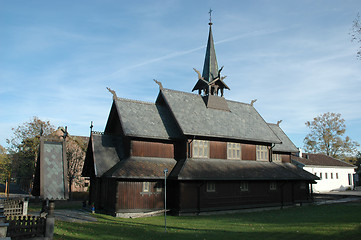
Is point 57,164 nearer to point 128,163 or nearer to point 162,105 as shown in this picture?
point 128,163

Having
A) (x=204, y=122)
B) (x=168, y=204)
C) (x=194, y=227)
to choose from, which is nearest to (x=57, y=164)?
(x=194, y=227)

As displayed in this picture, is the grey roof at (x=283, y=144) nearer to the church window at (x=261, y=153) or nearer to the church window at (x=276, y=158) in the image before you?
the church window at (x=276, y=158)

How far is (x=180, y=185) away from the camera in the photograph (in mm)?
23234

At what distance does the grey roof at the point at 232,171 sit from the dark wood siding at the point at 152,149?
189 cm

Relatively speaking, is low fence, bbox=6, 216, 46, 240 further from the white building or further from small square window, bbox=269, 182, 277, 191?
the white building

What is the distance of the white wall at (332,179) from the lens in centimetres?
4772

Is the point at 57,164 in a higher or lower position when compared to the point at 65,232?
higher

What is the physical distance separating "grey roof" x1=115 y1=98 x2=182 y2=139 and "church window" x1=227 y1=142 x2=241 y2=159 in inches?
207

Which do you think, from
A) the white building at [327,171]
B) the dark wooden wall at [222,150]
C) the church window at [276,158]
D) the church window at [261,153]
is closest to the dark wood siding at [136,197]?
the dark wooden wall at [222,150]

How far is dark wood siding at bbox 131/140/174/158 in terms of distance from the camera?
80.6 ft

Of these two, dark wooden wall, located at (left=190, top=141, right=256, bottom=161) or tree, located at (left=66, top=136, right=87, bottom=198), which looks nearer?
dark wooden wall, located at (left=190, top=141, right=256, bottom=161)

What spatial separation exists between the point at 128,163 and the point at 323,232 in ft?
47.4

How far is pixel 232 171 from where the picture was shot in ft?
85.6

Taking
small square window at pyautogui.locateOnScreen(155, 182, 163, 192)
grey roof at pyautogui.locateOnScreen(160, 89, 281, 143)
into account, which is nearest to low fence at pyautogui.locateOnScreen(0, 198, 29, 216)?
small square window at pyautogui.locateOnScreen(155, 182, 163, 192)
